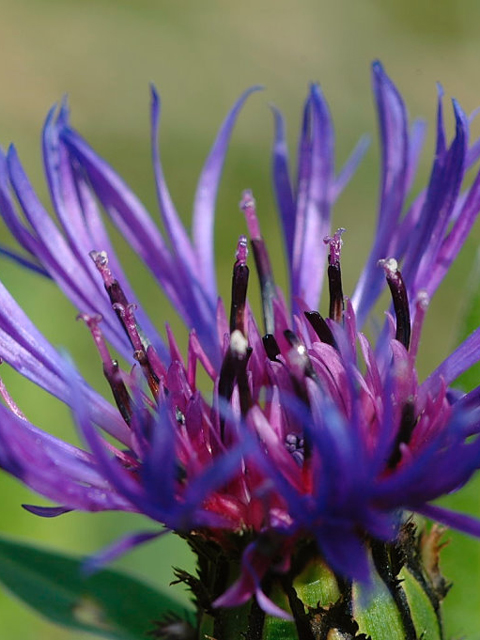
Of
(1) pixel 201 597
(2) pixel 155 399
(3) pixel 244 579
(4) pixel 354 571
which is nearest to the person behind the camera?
(4) pixel 354 571

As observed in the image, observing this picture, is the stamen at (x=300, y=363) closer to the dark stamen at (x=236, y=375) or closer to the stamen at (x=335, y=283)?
the dark stamen at (x=236, y=375)

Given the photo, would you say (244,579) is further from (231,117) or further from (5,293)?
(231,117)

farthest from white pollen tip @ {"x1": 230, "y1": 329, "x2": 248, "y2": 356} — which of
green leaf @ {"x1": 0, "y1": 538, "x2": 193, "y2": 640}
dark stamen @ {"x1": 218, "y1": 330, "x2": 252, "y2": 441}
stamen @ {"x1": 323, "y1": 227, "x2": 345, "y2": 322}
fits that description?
green leaf @ {"x1": 0, "y1": 538, "x2": 193, "y2": 640}

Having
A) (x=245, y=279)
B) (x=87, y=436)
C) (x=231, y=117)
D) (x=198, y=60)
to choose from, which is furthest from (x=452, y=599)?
(x=198, y=60)

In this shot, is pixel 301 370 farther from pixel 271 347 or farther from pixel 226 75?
pixel 226 75

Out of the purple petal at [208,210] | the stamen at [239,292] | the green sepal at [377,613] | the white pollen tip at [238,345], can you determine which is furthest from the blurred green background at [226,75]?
the green sepal at [377,613]

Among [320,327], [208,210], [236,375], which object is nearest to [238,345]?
[236,375]
